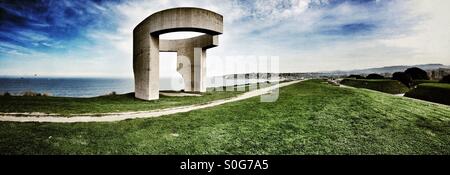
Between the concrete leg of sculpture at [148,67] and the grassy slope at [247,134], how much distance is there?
8.20 metres

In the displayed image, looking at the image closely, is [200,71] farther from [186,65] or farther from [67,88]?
[67,88]

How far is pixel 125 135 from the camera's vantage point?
6.72 meters

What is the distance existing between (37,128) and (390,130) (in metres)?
11.5

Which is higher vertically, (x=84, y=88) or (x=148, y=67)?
(x=148, y=67)

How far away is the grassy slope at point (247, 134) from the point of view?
581cm

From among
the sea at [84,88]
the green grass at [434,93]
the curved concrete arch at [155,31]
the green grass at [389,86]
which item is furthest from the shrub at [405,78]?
the curved concrete arch at [155,31]

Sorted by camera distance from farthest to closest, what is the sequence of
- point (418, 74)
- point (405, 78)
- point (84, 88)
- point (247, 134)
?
point (84, 88) < point (418, 74) < point (405, 78) < point (247, 134)

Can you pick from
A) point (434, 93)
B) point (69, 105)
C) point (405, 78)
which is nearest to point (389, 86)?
point (405, 78)

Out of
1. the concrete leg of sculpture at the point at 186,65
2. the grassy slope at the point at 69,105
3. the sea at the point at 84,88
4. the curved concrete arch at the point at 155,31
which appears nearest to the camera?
the grassy slope at the point at 69,105

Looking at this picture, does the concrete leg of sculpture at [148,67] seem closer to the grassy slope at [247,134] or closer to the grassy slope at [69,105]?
the grassy slope at [69,105]

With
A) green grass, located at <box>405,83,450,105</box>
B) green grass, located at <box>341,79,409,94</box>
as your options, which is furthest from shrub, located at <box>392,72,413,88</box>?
green grass, located at <box>405,83,450,105</box>

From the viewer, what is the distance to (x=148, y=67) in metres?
16.9

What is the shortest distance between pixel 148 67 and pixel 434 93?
846 inches
